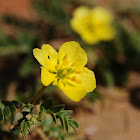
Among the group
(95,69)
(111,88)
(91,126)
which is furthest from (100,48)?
(91,126)

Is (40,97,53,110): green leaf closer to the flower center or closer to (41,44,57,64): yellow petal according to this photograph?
the flower center

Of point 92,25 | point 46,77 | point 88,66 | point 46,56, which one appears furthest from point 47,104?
point 92,25

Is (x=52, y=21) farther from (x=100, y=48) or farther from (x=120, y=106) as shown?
(x=120, y=106)

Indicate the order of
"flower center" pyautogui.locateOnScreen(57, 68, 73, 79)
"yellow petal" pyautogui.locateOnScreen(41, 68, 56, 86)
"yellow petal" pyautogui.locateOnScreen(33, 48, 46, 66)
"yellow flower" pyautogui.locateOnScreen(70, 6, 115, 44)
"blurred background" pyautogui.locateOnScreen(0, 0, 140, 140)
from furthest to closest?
"yellow flower" pyautogui.locateOnScreen(70, 6, 115, 44), "blurred background" pyautogui.locateOnScreen(0, 0, 140, 140), "flower center" pyautogui.locateOnScreen(57, 68, 73, 79), "yellow petal" pyautogui.locateOnScreen(33, 48, 46, 66), "yellow petal" pyautogui.locateOnScreen(41, 68, 56, 86)

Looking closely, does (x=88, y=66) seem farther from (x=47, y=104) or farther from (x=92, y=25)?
(x=47, y=104)

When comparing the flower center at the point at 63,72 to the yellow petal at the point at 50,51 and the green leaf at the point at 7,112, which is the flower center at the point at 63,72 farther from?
the green leaf at the point at 7,112

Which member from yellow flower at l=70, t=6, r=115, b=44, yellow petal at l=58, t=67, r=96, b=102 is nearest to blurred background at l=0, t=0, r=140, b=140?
yellow flower at l=70, t=6, r=115, b=44

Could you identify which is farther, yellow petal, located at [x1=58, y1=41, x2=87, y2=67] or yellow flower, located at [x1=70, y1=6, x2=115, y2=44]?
yellow flower, located at [x1=70, y1=6, x2=115, y2=44]
